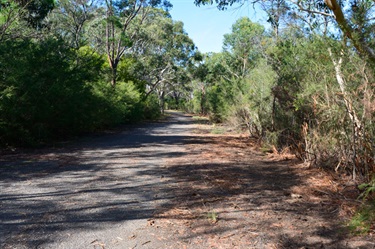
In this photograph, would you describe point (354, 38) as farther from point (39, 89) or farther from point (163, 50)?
point (163, 50)

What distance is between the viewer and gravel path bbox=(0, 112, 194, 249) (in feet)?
12.9

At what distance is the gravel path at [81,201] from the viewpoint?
12.9 ft

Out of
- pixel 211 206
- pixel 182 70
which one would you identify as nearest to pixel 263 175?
pixel 211 206

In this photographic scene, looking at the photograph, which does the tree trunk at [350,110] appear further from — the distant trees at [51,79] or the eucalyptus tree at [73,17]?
the eucalyptus tree at [73,17]

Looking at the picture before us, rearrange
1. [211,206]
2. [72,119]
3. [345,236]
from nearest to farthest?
[345,236]
[211,206]
[72,119]

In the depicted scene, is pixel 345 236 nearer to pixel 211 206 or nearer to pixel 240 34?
pixel 211 206

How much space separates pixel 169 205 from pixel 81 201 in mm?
1421

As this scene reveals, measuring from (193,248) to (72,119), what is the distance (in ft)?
39.0

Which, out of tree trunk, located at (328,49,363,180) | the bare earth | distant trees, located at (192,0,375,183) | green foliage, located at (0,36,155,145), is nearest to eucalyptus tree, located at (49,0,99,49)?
green foliage, located at (0,36,155,145)

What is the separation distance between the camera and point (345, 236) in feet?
13.6

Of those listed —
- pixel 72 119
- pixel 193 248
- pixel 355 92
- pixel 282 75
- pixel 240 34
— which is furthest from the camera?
pixel 240 34

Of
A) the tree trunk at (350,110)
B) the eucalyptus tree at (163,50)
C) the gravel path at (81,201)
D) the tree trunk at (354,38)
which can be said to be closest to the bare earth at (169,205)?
the gravel path at (81,201)

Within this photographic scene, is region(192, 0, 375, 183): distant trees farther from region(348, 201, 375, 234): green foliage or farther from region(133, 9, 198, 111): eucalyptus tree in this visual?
region(133, 9, 198, 111): eucalyptus tree

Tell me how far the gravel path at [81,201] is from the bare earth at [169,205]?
14 mm
